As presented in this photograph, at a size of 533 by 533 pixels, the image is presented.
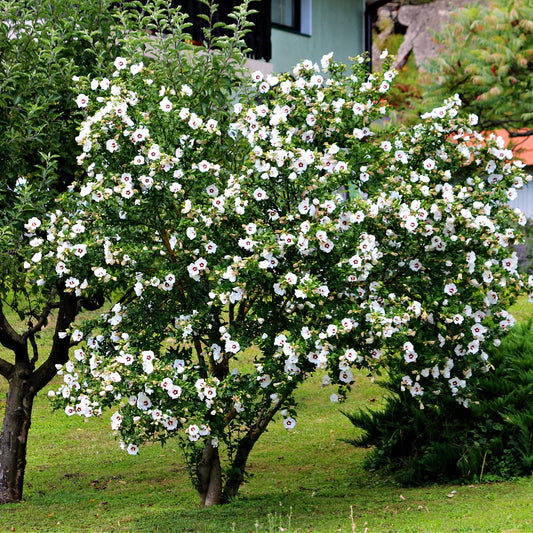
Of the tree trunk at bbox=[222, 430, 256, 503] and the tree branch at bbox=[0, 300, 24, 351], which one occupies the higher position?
the tree branch at bbox=[0, 300, 24, 351]

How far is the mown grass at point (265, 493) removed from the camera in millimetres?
5844

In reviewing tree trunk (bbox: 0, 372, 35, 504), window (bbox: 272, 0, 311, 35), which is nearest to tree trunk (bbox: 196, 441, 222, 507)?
tree trunk (bbox: 0, 372, 35, 504)

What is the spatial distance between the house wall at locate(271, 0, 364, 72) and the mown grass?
823 centimetres

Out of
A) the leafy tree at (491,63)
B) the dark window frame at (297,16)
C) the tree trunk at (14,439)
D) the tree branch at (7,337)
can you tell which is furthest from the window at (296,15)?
the tree trunk at (14,439)

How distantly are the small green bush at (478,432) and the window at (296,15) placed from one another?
11.0m

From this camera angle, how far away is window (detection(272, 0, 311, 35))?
55.2ft

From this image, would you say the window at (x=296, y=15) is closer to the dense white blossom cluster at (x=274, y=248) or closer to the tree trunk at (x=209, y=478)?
the dense white blossom cluster at (x=274, y=248)

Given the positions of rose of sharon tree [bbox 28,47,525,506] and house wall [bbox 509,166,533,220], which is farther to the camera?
house wall [bbox 509,166,533,220]

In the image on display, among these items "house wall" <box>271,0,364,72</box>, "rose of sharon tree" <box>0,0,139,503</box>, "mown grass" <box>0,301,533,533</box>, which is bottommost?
"mown grass" <box>0,301,533,533</box>

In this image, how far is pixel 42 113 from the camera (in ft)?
22.8

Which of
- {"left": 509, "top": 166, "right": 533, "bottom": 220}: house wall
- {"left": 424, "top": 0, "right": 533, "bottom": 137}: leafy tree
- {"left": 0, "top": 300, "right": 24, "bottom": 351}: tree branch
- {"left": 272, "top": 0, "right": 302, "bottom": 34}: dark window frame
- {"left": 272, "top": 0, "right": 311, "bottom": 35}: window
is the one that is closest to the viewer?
{"left": 0, "top": 300, "right": 24, "bottom": 351}: tree branch

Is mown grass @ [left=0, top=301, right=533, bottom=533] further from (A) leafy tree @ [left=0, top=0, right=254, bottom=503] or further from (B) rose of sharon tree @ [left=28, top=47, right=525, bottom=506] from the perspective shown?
(A) leafy tree @ [left=0, top=0, right=254, bottom=503]

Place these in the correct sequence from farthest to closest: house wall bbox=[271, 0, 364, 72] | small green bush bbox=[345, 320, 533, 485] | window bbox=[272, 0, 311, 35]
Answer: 1. window bbox=[272, 0, 311, 35]
2. house wall bbox=[271, 0, 364, 72]
3. small green bush bbox=[345, 320, 533, 485]

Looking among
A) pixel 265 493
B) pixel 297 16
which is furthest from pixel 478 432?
pixel 297 16
